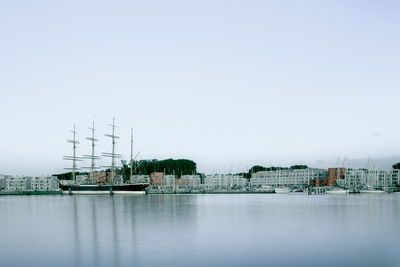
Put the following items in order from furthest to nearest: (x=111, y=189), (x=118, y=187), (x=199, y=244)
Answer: (x=111, y=189)
(x=118, y=187)
(x=199, y=244)

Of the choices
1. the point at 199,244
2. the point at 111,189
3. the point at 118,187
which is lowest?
the point at 111,189

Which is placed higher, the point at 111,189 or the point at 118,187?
the point at 118,187

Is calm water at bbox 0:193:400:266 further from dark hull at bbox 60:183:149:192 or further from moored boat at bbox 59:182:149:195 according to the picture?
dark hull at bbox 60:183:149:192

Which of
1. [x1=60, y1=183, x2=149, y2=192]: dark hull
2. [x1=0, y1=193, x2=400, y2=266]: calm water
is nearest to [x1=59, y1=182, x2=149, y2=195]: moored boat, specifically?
[x1=60, y1=183, x2=149, y2=192]: dark hull

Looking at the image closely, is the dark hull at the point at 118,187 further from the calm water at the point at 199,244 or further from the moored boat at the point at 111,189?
the calm water at the point at 199,244

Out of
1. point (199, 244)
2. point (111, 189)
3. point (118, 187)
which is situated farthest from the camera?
point (111, 189)

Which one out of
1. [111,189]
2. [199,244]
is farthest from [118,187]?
[199,244]

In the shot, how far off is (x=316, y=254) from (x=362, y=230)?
34.8 ft

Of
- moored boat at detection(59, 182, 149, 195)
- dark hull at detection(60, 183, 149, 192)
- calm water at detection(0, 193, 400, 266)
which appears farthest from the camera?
dark hull at detection(60, 183, 149, 192)

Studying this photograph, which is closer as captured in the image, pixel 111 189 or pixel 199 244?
pixel 199 244

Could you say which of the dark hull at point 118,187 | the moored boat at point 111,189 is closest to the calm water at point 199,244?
the moored boat at point 111,189

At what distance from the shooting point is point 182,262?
16.5m

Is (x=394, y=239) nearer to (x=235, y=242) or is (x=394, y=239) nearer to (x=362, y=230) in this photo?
(x=362, y=230)

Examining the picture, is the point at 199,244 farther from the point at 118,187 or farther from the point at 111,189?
the point at 111,189
